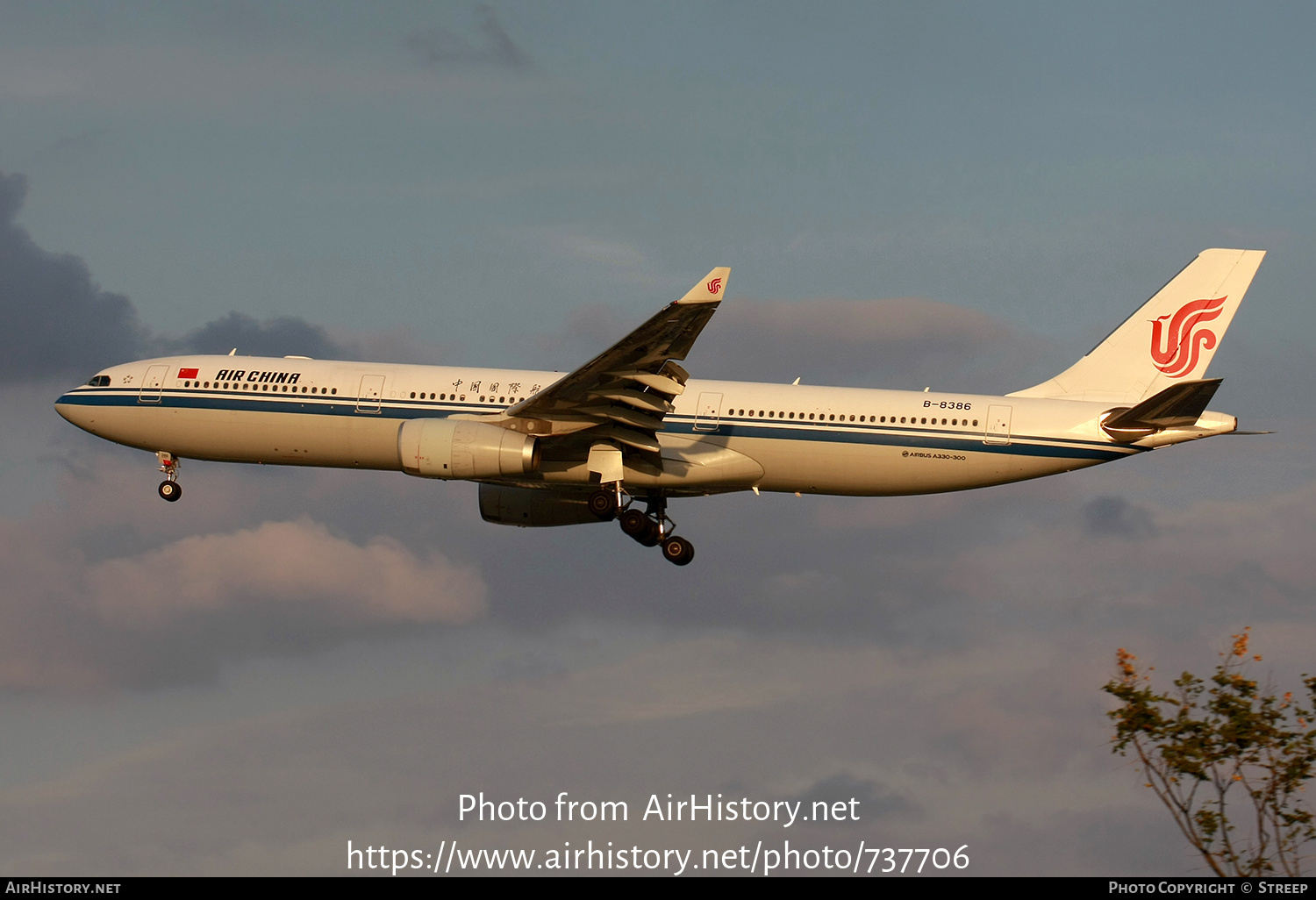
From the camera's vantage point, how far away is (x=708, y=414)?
40.6 metres

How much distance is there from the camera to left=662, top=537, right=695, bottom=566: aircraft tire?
140ft

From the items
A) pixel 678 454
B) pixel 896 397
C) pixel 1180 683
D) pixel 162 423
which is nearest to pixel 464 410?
pixel 678 454

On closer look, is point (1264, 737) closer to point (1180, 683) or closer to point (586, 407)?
point (1180, 683)

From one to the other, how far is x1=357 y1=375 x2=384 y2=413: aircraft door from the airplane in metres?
0.05

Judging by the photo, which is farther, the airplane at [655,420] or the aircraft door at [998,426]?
the aircraft door at [998,426]

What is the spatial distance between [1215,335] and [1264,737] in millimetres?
20658

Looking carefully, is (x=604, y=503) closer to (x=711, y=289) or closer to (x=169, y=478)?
(x=711, y=289)

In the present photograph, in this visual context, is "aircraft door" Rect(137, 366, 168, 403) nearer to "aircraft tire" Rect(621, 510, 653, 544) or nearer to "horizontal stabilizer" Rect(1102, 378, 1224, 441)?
"aircraft tire" Rect(621, 510, 653, 544)

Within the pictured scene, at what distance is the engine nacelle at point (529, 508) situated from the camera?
147 ft

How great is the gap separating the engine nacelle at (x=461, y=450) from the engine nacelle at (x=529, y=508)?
20.3ft

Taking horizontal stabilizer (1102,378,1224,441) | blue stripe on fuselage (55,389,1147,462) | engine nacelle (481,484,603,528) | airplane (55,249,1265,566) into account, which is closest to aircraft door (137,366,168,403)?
airplane (55,249,1265,566)

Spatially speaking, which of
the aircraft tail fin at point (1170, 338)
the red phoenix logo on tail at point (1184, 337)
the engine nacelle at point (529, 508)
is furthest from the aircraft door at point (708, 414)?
the red phoenix logo on tail at point (1184, 337)

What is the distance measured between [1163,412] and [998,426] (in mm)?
4312

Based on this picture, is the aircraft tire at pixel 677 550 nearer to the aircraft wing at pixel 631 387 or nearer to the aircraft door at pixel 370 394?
the aircraft wing at pixel 631 387
